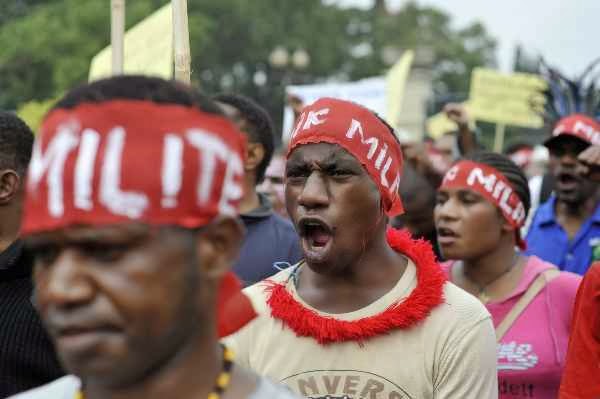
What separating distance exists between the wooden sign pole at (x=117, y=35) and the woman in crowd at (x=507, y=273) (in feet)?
5.90

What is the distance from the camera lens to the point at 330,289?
358 centimetres

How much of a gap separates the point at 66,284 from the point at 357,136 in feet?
5.82

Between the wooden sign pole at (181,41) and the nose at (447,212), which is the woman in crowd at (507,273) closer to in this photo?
the nose at (447,212)

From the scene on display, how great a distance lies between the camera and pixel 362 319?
Answer: 3432mm

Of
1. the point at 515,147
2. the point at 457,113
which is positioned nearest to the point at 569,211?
the point at 457,113

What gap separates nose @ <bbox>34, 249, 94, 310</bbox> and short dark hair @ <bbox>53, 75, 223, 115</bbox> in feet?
0.95

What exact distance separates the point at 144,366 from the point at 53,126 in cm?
46

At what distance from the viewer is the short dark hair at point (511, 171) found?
5598 mm

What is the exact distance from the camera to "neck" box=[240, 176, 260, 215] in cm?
519

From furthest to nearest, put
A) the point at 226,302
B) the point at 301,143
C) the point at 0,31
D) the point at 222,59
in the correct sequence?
the point at 222,59 < the point at 0,31 < the point at 301,143 < the point at 226,302

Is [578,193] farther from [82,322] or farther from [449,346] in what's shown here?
[82,322]

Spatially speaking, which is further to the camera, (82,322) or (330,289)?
(330,289)

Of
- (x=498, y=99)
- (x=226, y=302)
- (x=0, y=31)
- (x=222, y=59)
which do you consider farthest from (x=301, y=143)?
(x=222, y=59)

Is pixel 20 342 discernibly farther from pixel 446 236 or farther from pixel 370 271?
pixel 446 236
